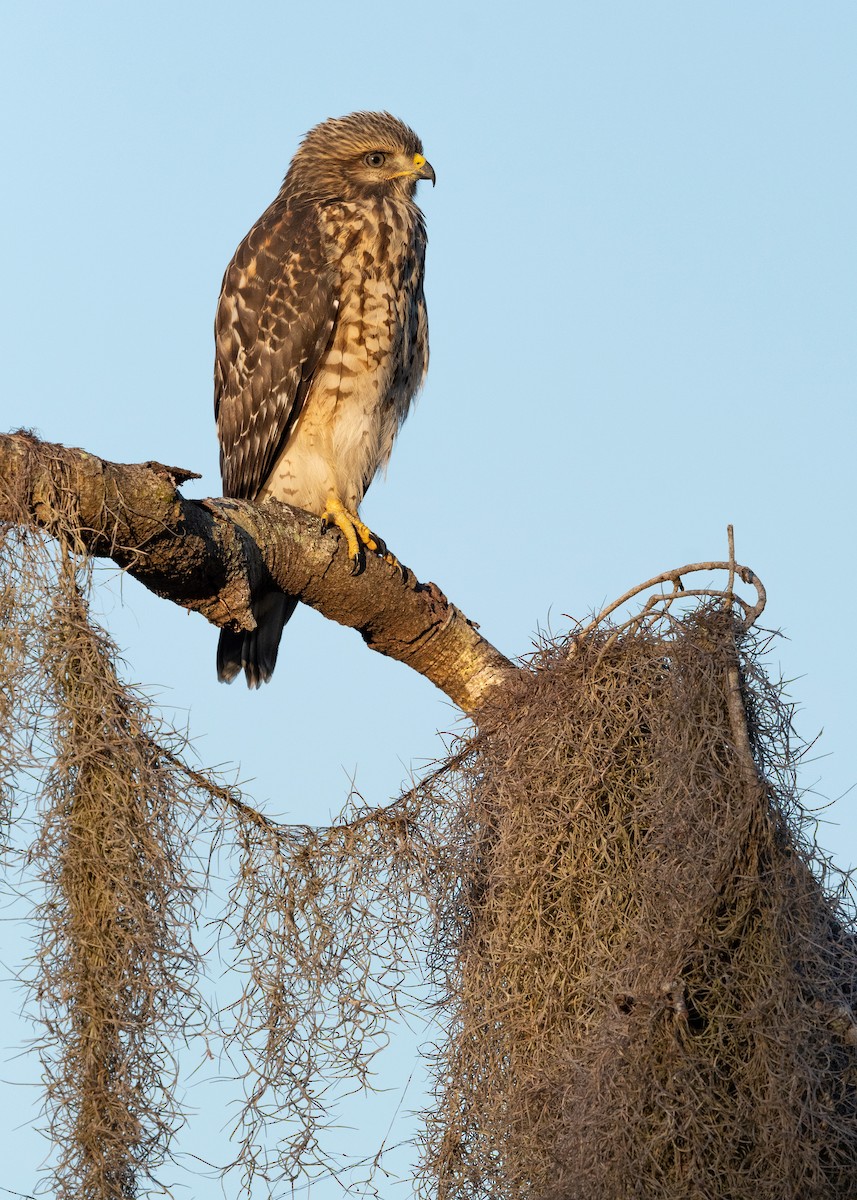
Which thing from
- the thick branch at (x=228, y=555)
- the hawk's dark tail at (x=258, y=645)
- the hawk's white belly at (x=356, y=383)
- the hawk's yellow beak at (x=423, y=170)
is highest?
the hawk's yellow beak at (x=423, y=170)

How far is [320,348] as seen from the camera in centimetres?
525

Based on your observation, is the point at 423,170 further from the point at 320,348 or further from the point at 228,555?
the point at 228,555

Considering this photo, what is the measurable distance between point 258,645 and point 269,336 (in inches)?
47.1

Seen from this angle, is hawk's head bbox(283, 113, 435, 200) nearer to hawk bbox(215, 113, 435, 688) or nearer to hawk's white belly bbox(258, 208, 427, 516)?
hawk bbox(215, 113, 435, 688)

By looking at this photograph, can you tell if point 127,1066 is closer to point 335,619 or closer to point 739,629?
point 739,629

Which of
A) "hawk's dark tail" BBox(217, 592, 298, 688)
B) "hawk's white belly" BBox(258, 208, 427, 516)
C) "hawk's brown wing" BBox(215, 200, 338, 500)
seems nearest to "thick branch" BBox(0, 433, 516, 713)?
"hawk's dark tail" BBox(217, 592, 298, 688)

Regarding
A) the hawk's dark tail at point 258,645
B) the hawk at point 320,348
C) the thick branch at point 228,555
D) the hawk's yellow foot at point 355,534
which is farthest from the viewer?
the hawk at point 320,348

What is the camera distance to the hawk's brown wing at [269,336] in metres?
5.25

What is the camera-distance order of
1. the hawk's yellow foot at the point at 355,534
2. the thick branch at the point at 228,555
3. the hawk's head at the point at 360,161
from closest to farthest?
1. the thick branch at the point at 228,555
2. the hawk's yellow foot at the point at 355,534
3. the hawk's head at the point at 360,161

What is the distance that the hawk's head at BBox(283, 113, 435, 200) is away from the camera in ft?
18.6

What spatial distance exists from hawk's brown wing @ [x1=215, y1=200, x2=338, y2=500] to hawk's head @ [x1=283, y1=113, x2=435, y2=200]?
0.26m

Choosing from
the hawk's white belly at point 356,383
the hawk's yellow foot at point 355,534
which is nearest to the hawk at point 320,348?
the hawk's white belly at point 356,383

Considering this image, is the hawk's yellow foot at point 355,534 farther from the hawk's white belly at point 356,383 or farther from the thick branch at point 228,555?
the hawk's white belly at point 356,383

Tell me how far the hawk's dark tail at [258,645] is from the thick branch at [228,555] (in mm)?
588
